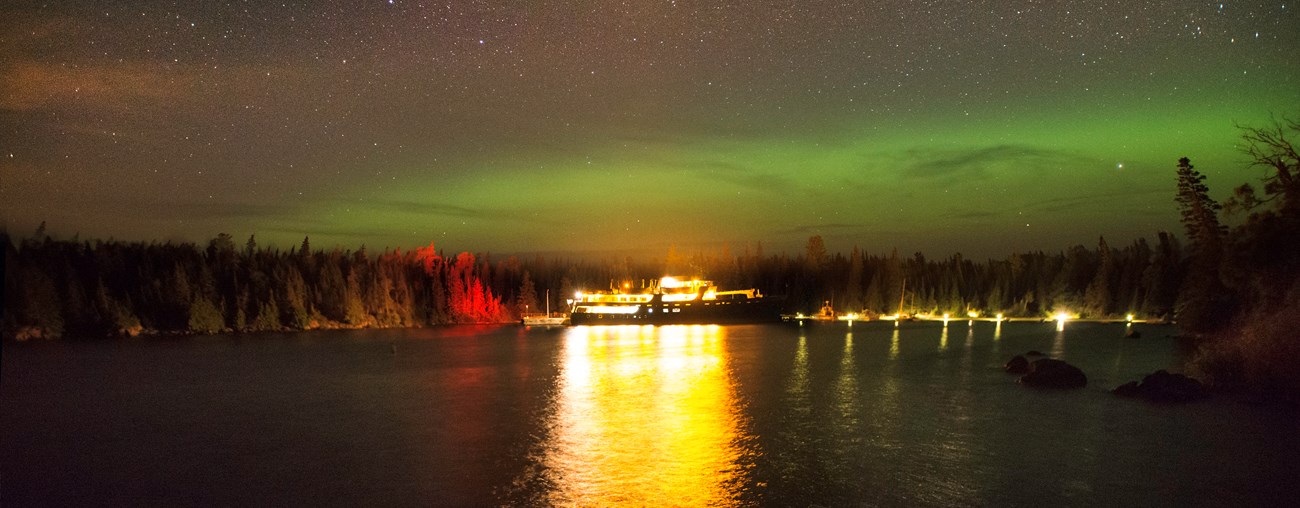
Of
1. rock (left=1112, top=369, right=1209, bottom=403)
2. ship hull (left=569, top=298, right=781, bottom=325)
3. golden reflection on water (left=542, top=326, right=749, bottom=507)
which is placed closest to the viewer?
golden reflection on water (left=542, top=326, right=749, bottom=507)

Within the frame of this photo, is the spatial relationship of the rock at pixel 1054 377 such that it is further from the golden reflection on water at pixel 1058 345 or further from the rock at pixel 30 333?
the rock at pixel 30 333

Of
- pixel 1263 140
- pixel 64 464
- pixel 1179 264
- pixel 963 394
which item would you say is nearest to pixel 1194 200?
pixel 1263 140

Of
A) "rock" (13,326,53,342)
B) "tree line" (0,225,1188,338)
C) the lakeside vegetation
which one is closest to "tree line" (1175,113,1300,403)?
the lakeside vegetation

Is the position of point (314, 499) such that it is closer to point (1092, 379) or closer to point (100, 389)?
point (100, 389)

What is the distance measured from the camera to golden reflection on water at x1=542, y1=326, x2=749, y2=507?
21469mm

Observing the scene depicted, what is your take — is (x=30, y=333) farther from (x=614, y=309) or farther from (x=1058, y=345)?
A: (x=1058, y=345)

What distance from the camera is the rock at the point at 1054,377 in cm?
4141

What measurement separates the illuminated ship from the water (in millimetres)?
66022

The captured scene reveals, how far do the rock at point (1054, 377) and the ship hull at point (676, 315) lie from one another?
80.0 metres

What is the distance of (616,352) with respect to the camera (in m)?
Result: 69.1

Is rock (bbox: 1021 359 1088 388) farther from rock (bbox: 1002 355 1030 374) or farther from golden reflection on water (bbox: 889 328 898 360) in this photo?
golden reflection on water (bbox: 889 328 898 360)

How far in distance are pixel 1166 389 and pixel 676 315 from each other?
88907 millimetres

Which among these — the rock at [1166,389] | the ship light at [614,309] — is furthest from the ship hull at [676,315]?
the rock at [1166,389]

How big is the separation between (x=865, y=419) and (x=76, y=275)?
4310 inches
